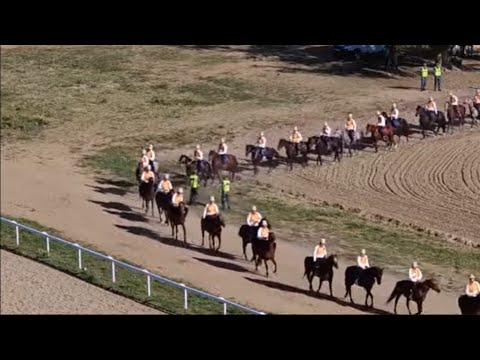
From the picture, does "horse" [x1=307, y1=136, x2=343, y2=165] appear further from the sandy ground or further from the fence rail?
the sandy ground

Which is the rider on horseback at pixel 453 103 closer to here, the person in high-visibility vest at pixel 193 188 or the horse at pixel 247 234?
the person in high-visibility vest at pixel 193 188

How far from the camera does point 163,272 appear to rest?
13.0 metres

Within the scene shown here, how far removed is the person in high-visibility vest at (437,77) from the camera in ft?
65.1

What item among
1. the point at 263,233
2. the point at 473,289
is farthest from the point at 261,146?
the point at 473,289

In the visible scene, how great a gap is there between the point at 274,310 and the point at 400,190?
557 cm

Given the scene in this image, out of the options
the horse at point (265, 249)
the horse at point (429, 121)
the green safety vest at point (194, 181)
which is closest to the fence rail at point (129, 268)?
the horse at point (265, 249)

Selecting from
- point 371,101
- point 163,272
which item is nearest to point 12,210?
point 163,272

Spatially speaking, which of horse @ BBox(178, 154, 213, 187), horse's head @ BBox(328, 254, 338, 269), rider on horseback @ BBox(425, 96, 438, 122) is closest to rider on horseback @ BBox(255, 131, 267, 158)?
horse @ BBox(178, 154, 213, 187)

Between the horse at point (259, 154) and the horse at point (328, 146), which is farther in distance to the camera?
the horse at point (328, 146)

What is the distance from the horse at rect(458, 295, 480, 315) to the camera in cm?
1080

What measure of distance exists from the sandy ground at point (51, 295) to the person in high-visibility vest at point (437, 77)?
1001cm

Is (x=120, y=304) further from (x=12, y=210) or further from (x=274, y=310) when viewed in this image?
(x=12, y=210)

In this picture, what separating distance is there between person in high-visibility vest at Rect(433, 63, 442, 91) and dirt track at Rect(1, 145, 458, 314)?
7.35m

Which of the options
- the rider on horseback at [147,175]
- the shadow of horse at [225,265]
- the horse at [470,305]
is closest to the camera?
the horse at [470,305]
